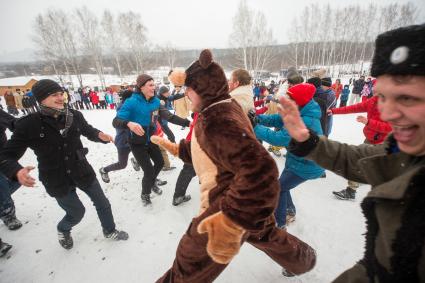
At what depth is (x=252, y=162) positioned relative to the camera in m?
1.29

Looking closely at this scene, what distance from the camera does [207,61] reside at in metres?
1.52

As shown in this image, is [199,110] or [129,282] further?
[129,282]

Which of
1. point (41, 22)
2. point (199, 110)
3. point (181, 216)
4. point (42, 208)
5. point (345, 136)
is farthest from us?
point (41, 22)

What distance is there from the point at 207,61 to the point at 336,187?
11.4ft

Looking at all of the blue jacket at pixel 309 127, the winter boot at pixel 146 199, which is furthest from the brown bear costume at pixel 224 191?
the winter boot at pixel 146 199

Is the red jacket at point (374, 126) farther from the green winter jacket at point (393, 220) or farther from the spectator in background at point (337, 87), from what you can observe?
the spectator in background at point (337, 87)

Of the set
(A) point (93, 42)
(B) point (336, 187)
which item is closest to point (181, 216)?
(B) point (336, 187)

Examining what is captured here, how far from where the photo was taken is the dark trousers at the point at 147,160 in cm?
Answer: 336

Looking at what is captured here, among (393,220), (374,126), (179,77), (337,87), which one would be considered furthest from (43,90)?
(337,87)

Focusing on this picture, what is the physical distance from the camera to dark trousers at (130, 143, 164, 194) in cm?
336

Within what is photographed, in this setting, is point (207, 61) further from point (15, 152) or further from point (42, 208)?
point (42, 208)

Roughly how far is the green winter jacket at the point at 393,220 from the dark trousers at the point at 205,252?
711mm

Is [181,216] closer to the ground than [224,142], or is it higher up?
closer to the ground

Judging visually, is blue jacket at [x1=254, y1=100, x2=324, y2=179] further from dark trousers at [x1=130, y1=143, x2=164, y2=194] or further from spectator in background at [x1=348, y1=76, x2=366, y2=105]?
spectator in background at [x1=348, y1=76, x2=366, y2=105]
